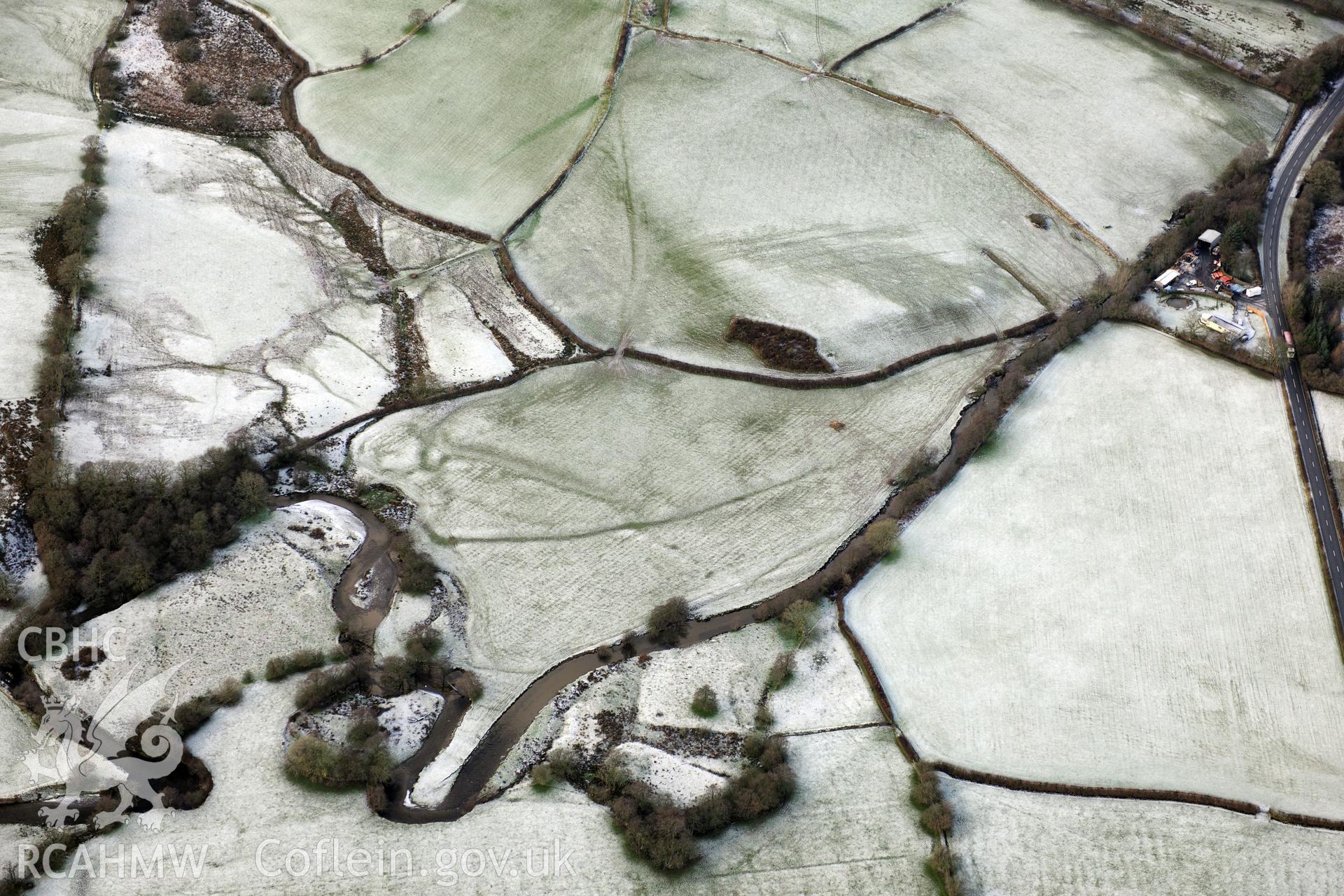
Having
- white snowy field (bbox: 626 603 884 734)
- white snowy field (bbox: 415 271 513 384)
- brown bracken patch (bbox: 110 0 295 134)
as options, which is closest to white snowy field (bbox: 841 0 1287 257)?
white snowy field (bbox: 415 271 513 384)

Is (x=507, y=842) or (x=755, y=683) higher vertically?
(x=755, y=683)

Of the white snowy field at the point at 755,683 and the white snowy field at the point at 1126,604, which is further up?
the white snowy field at the point at 1126,604

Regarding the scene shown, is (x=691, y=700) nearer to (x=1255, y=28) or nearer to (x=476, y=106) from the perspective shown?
(x=476, y=106)

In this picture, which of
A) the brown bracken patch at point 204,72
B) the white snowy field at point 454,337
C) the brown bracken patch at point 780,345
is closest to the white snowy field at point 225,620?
the white snowy field at point 454,337

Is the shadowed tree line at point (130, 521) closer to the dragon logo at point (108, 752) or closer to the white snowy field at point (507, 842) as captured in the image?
the dragon logo at point (108, 752)

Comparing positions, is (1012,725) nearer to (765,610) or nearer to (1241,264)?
(765,610)

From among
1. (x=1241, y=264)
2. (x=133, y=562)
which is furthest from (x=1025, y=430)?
(x=133, y=562)

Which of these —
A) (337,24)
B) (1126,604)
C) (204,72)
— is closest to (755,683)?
(1126,604)
